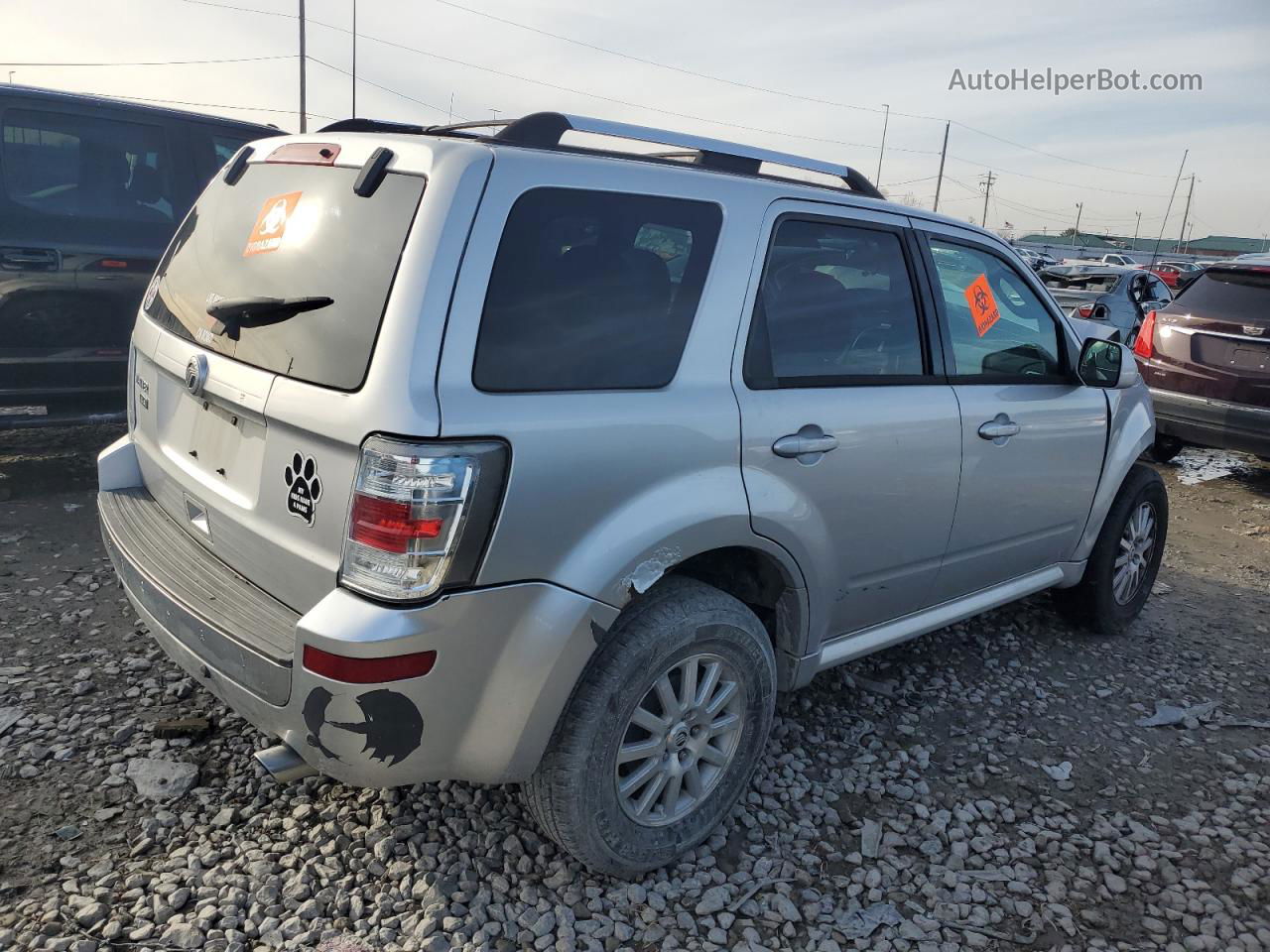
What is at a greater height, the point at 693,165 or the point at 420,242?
the point at 693,165

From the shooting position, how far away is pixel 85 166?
16.4 ft

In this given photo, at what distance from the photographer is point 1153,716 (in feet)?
12.0

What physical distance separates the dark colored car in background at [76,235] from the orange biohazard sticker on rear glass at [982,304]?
4.24m

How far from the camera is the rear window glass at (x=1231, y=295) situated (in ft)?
21.6

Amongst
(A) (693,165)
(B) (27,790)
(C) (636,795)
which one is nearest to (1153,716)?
(C) (636,795)

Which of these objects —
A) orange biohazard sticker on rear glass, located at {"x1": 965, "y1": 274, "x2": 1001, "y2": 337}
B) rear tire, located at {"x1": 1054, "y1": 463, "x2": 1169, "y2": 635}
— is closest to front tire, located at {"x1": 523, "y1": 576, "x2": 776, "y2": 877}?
orange biohazard sticker on rear glass, located at {"x1": 965, "y1": 274, "x2": 1001, "y2": 337}

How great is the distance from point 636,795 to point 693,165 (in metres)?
1.78

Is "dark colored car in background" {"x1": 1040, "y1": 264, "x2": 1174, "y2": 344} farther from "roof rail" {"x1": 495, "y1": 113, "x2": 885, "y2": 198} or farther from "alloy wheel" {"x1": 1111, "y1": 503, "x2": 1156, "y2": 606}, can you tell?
"roof rail" {"x1": 495, "y1": 113, "x2": 885, "y2": 198}

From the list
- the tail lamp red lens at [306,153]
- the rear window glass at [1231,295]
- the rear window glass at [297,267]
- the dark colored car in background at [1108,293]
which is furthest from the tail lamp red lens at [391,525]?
the dark colored car in background at [1108,293]

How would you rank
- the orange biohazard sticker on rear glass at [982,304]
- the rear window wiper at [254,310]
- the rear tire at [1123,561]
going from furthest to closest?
the rear tire at [1123,561] < the orange biohazard sticker on rear glass at [982,304] < the rear window wiper at [254,310]

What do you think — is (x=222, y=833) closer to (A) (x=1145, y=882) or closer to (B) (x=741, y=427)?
(B) (x=741, y=427)

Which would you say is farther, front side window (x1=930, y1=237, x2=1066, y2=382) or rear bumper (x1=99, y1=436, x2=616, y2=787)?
front side window (x1=930, y1=237, x2=1066, y2=382)

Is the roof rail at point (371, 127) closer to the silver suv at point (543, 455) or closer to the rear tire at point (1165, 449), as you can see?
the silver suv at point (543, 455)

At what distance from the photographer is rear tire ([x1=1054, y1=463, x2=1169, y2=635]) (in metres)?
4.14
